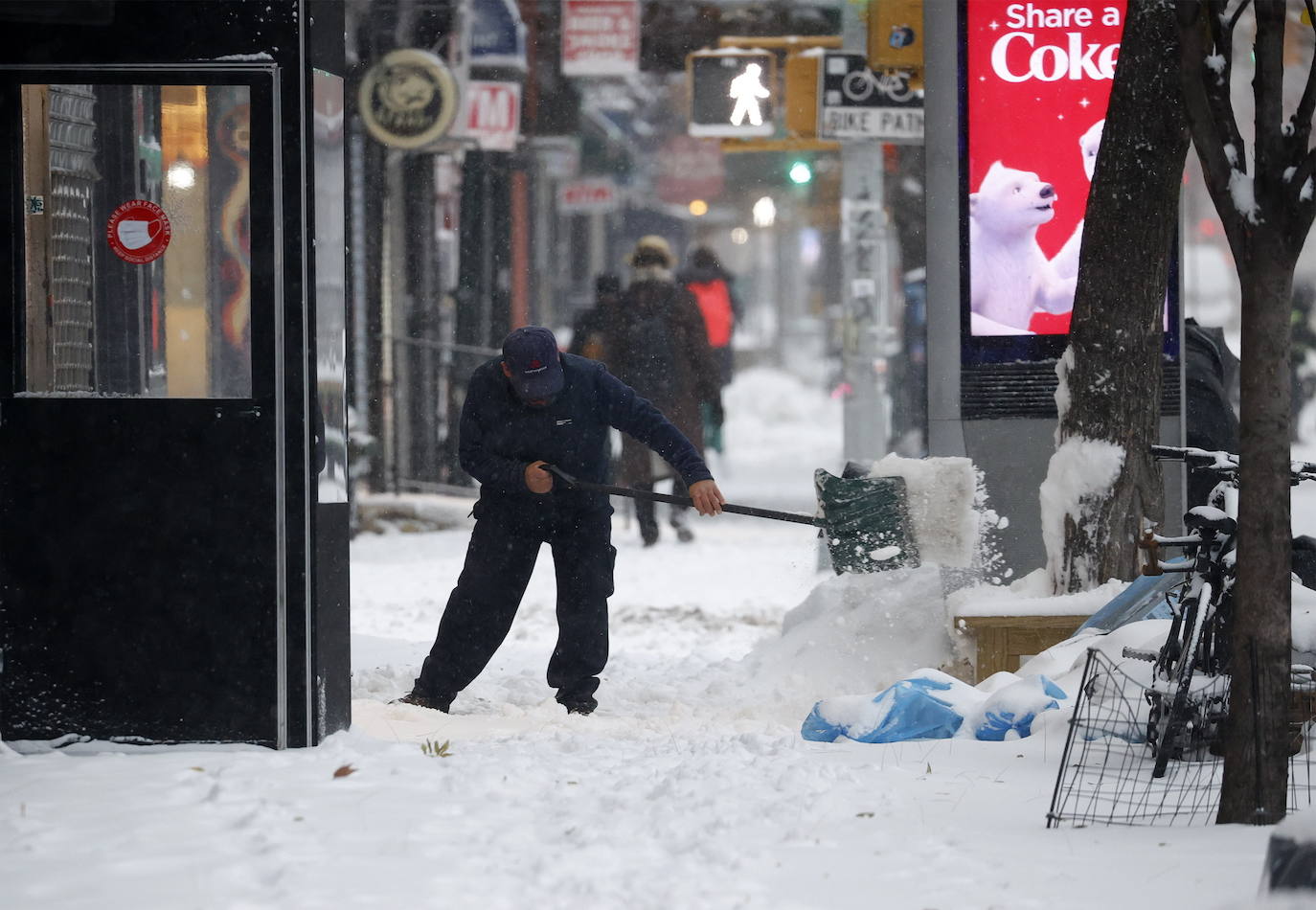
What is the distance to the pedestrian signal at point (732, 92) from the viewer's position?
1388 centimetres

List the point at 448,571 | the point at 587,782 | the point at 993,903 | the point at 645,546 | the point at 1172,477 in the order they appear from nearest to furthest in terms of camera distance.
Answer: the point at 993,903
the point at 587,782
the point at 1172,477
the point at 448,571
the point at 645,546

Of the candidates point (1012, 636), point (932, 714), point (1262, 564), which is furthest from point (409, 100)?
point (1262, 564)

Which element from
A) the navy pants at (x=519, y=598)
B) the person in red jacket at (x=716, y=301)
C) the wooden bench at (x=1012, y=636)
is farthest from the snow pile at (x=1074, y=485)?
the person in red jacket at (x=716, y=301)

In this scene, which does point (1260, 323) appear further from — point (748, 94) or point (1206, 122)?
point (748, 94)

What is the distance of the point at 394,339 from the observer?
1741 cm

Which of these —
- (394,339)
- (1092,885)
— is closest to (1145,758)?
(1092,885)

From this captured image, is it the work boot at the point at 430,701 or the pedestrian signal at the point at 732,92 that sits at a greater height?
the pedestrian signal at the point at 732,92

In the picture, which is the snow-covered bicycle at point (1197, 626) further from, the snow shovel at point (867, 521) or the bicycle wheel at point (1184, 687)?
the snow shovel at point (867, 521)

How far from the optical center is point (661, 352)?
13.5 metres

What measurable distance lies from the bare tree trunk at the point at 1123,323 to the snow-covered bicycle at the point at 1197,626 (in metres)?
2.30

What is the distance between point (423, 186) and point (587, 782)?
14.2 metres

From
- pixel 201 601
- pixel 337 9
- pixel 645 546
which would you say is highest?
pixel 337 9

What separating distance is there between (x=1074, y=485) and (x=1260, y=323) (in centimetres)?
338

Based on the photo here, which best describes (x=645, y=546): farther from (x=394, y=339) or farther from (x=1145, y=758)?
(x=1145, y=758)
